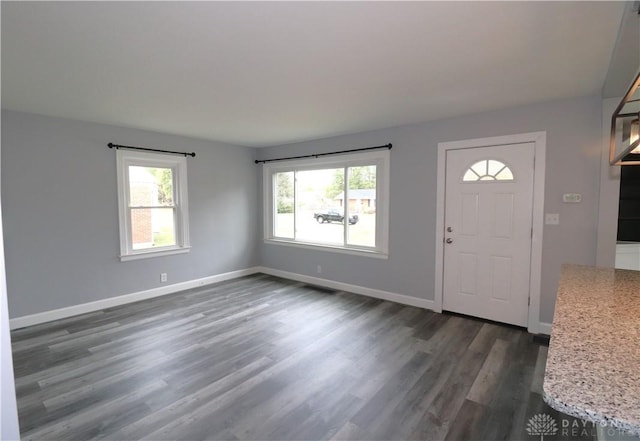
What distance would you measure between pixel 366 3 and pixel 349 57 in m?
0.61

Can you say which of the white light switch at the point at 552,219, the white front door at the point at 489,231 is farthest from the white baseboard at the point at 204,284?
the white light switch at the point at 552,219

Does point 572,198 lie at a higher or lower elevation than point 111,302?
higher

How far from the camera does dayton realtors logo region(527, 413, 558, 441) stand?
200 cm

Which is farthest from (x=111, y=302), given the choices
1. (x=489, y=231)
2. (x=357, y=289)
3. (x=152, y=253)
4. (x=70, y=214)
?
(x=489, y=231)

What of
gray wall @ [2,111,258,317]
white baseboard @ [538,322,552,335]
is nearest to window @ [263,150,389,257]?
gray wall @ [2,111,258,317]

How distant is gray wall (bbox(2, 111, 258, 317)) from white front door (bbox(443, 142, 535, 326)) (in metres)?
3.82

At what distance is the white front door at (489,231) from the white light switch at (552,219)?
0.14m

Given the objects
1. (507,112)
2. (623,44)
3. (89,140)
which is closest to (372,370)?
(623,44)

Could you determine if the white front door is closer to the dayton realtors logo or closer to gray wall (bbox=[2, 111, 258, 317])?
the dayton realtors logo

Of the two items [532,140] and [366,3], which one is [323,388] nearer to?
[366,3]

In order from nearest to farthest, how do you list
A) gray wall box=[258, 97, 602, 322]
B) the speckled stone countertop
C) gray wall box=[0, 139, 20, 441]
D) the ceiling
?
the speckled stone countertop < gray wall box=[0, 139, 20, 441] < the ceiling < gray wall box=[258, 97, 602, 322]

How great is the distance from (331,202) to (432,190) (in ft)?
5.58

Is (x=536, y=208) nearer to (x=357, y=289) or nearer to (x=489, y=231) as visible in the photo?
(x=489, y=231)

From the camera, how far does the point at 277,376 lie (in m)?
2.61
